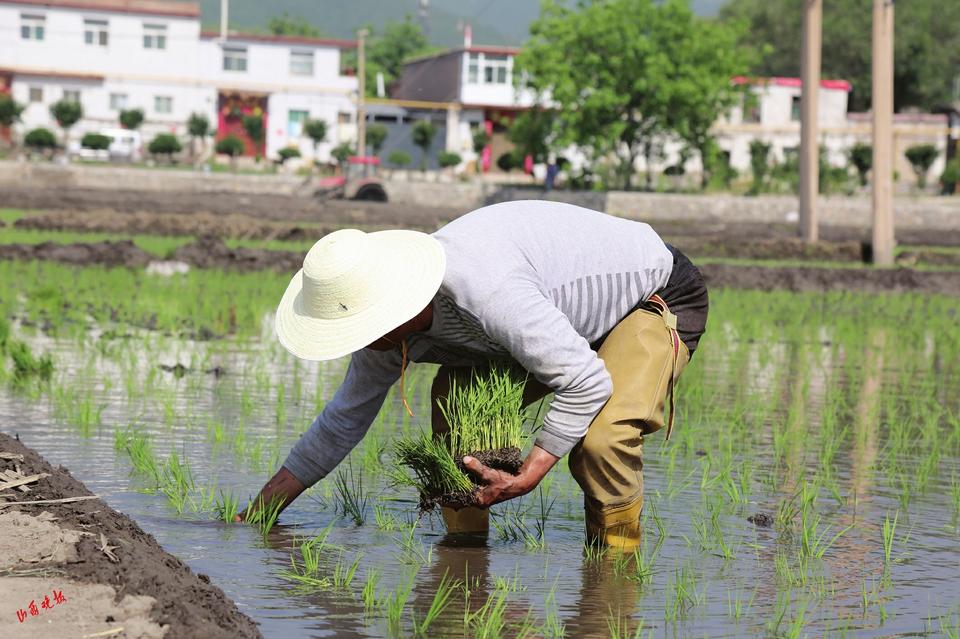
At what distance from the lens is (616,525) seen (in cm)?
440

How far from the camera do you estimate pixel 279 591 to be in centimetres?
Result: 393

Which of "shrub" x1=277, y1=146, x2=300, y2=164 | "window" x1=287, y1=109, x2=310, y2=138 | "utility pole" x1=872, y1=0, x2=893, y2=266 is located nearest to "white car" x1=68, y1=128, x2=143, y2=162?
"shrub" x1=277, y1=146, x2=300, y2=164

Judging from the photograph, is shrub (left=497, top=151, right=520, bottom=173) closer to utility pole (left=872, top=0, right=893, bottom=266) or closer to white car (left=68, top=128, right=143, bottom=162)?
white car (left=68, top=128, right=143, bottom=162)

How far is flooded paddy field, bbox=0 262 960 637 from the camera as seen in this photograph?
3.87 metres

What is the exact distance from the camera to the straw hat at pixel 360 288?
3.77m

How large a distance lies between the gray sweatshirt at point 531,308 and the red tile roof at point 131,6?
4944cm

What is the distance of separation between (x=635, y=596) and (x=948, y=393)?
514 centimetres

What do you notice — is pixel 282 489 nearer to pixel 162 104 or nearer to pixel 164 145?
pixel 164 145

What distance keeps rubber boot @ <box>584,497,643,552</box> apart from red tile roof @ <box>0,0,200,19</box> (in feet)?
163

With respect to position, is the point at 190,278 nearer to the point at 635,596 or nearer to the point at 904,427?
the point at 904,427

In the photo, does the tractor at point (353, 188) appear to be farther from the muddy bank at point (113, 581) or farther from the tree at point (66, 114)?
the muddy bank at point (113, 581)

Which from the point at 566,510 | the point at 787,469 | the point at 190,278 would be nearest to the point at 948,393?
the point at 787,469

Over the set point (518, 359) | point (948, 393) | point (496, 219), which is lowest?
point (948, 393)

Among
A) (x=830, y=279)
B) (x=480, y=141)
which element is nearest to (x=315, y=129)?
(x=480, y=141)
